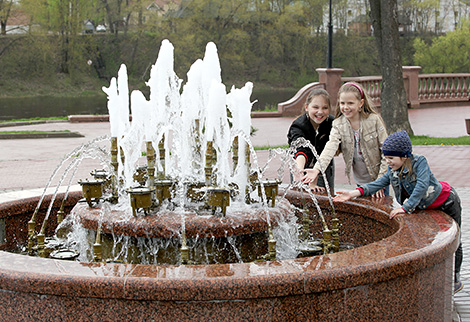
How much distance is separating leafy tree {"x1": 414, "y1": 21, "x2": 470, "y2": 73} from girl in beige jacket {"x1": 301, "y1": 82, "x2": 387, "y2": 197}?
6034cm

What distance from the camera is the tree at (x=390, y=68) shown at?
55.6 ft

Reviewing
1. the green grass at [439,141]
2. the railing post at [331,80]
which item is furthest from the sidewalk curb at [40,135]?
the green grass at [439,141]

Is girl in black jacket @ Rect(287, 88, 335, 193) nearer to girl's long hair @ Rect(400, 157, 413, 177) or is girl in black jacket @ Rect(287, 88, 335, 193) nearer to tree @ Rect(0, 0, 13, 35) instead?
girl's long hair @ Rect(400, 157, 413, 177)

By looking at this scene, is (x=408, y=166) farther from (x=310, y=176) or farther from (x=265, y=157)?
(x=265, y=157)

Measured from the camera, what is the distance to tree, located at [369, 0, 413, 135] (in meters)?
16.9

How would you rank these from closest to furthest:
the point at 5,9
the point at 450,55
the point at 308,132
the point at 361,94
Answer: the point at 361,94, the point at 308,132, the point at 450,55, the point at 5,9

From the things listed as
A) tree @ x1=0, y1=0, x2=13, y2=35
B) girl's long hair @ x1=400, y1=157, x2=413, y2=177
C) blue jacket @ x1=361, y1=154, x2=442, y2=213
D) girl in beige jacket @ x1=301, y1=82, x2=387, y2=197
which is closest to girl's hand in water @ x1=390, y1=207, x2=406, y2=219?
blue jacket @ x1=361, y1=154, x2=442, y2=213

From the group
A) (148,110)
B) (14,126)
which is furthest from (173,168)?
(14,126)

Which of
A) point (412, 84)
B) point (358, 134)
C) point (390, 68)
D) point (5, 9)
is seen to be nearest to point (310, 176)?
point (358, 134)

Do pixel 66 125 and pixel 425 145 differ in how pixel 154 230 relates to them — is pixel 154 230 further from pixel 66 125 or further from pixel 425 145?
pixel 66 125

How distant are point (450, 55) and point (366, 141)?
202 feet

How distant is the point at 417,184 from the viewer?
15.0 feet

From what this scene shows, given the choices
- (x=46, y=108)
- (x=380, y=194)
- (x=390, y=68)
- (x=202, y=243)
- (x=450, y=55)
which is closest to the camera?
(x=202, y=243)

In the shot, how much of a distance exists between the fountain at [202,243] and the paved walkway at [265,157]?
0.74 metres
